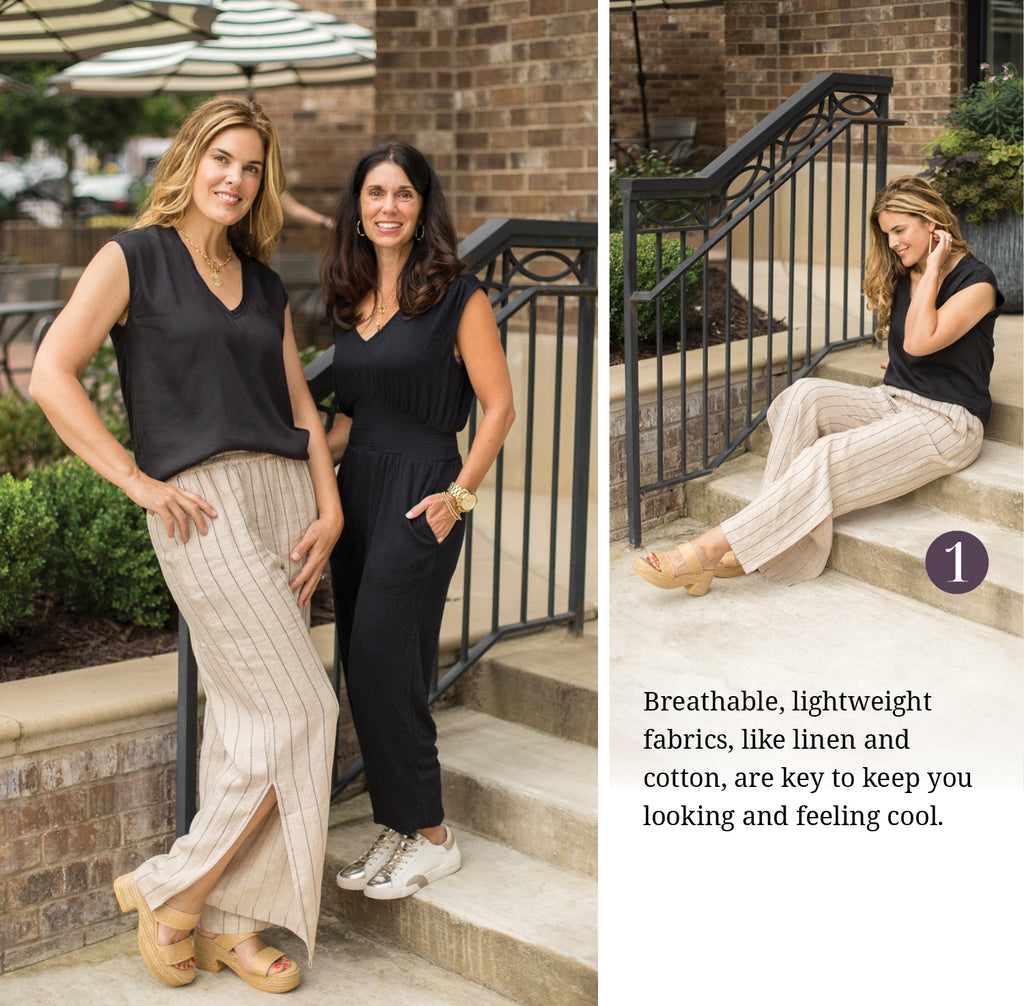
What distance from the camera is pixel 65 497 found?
3613 mm

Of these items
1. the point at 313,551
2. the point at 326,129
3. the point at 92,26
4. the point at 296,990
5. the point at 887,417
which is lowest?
the point at 296,990

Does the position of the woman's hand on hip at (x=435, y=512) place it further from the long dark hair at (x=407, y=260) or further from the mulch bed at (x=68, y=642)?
the mulch bed at (x=68, y=642)

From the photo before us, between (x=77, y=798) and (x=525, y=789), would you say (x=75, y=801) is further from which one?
(x=525, y=789)

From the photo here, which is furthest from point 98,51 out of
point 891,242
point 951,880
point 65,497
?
point 951,880

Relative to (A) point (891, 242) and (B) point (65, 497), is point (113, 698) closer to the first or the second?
(B) point (65, 497)

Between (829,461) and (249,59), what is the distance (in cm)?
668

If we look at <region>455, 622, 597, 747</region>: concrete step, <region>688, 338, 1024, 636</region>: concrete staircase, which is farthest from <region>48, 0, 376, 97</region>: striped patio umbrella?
<region>688, 338, 1024, 636</region>: concrete staircase

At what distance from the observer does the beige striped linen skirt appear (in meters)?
2.60

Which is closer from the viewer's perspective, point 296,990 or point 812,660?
point 812,660

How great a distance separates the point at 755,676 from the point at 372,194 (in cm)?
133

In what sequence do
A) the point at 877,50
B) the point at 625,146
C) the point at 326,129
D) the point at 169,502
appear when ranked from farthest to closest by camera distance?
the point at 326,129, the point at 169,502, the point at 625,146, the point at 877,50

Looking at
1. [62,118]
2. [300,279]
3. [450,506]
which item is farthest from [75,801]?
[62,118]

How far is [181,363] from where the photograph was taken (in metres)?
2.55

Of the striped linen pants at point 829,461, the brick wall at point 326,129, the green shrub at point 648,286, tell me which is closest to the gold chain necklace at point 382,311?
the green shrub at point 648,286
